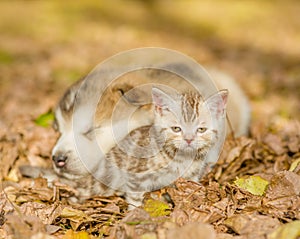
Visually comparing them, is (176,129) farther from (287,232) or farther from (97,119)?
(287,232)

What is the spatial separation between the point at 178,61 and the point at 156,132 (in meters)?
1.28

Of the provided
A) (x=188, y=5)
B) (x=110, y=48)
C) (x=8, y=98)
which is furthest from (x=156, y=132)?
(x=188, y=5)

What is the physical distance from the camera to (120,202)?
3299 mm

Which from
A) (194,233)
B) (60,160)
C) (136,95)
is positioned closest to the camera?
Result: (194,233)

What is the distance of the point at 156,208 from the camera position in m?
3.02

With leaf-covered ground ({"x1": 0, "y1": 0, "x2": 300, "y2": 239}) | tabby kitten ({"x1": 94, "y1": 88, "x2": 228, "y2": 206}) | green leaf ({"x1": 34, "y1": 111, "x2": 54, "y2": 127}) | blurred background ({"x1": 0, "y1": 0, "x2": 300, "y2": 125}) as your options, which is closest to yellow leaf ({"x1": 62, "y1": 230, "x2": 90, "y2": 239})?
leaf-covered ground ({"x1": 0, "y1": 0, "x2": 300, "y2": 239})

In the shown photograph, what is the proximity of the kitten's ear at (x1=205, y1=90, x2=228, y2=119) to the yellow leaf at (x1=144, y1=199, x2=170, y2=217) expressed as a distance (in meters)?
0.82

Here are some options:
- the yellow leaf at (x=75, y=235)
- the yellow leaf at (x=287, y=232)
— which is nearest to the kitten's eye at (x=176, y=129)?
the yellow leaf at (x=75, y=235)

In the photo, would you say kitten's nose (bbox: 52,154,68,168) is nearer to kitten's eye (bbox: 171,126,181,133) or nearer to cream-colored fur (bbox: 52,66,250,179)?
cream-colored fur (bbox: 52,66,250,179)

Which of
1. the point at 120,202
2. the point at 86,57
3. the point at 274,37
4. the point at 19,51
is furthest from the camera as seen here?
the point at 274,37

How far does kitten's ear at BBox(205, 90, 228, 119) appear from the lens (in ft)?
10.9

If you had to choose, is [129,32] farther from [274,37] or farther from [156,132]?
[156,132]

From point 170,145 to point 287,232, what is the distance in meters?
1.14

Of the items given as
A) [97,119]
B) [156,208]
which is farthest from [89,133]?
[156,208]
